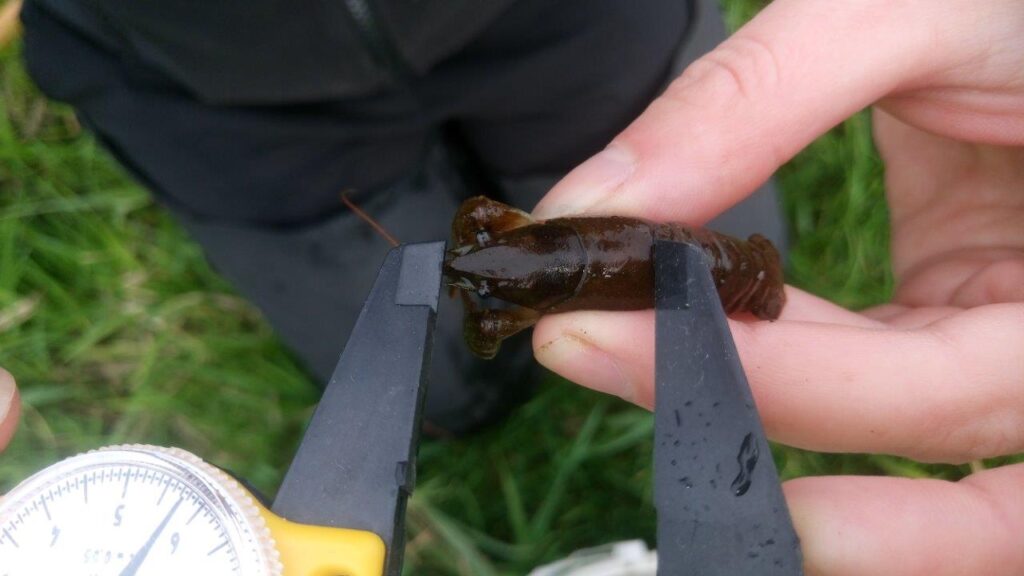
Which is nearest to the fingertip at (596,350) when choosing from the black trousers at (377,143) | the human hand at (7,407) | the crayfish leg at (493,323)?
the crayfish leg at (493,323)

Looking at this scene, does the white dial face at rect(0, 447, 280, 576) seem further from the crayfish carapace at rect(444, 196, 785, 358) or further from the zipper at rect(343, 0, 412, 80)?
the zipper at rect(343, 0, 412, 80)

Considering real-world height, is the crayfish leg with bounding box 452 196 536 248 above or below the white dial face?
above

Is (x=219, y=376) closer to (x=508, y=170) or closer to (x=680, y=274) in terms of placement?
(x=508, y=170)

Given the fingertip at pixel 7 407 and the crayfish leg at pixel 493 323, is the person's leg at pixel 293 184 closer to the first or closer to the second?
the crayfish leg at pixel 493 323

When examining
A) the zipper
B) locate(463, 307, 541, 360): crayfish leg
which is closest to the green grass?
locate(463, 307, 541, 360): crayfish leg

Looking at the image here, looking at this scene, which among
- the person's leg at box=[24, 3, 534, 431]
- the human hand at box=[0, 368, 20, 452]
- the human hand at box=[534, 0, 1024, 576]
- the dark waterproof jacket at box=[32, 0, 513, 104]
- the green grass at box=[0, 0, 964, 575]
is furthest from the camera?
the green grass at box=[0, 0, 964, 575]

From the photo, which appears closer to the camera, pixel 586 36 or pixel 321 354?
pixel 586 36

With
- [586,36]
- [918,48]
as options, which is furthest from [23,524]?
[918,48]

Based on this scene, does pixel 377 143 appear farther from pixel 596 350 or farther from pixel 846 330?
pixel 846 330
